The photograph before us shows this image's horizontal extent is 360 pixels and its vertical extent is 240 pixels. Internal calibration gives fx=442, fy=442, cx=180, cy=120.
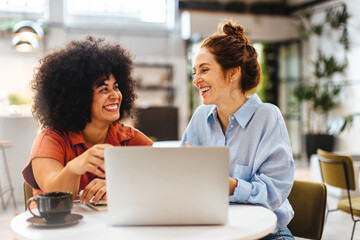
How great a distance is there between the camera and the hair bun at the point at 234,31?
1981 millimetres

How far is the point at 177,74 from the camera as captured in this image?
33.0 ft

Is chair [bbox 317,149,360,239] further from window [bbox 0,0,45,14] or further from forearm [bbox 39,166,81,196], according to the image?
window [bbox 0,0,45,14]

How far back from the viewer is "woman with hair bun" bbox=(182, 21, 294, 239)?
165cm

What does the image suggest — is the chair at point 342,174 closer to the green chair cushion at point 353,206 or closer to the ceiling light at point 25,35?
the green chair cushion at point 353,206

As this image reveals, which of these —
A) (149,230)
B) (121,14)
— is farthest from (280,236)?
(121,14)

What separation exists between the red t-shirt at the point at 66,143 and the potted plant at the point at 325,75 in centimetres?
682

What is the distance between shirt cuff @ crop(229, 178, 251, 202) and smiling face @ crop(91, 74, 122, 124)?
618 millimetres

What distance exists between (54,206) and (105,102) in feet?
2.18

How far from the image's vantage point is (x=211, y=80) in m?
1.95

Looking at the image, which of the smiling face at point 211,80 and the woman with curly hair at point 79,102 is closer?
the woman with curly hair at point 79,102

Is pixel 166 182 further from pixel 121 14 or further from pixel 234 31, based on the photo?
pixel 121 14

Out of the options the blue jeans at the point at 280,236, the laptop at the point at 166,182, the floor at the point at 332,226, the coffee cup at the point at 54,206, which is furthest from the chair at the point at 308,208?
the floor at the point at 332,226

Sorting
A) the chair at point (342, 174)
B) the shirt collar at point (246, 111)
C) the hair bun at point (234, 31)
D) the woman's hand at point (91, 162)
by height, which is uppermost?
the hair bun at point (234, 31)

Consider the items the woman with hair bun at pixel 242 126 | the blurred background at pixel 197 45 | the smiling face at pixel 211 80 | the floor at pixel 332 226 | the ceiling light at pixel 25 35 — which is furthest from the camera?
the blurred background at pixel 197 45
